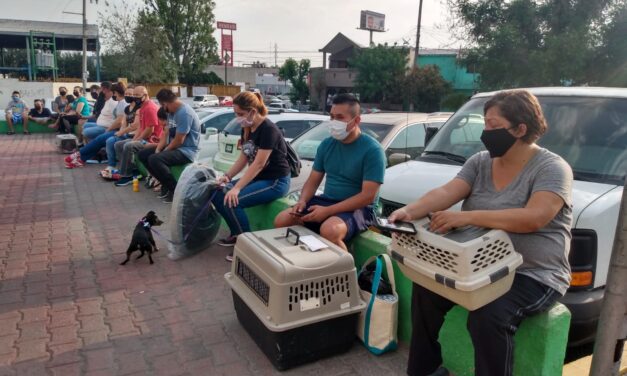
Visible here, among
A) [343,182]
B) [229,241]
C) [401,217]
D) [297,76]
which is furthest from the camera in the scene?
[297,76]

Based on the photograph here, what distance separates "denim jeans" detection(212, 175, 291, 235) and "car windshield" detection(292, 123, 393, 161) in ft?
5.45

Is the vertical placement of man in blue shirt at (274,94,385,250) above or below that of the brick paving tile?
above

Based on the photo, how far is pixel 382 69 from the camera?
1585 inches

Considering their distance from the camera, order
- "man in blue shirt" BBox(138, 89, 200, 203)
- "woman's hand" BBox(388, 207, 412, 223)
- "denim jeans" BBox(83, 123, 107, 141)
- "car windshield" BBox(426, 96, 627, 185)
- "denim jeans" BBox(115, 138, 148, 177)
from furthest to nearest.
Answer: "denim jeans" BBox(83, 123, 107, 141), "denim jeans" BBox(115, 138, 148, 177), "man in blue shirt" BBox(138, 89, 200, 203), "car windshield" BBox(426, 96, 627, 185), "woman's hand" BBox(388, 207, 412, 223)

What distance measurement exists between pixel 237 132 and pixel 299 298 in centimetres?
564

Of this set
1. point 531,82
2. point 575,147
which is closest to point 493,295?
point 575,147

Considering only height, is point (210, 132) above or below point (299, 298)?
above

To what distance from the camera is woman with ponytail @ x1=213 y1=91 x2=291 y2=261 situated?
4797 millimetres

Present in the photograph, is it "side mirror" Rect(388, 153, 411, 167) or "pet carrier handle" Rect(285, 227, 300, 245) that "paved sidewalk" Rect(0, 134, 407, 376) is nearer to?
"pet carrier handle" Rect(285, 227, 300, 245)

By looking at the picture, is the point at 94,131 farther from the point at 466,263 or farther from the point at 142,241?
the point at 466,263

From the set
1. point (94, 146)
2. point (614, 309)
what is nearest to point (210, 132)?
point (94, 146)

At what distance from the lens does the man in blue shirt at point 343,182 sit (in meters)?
3.64

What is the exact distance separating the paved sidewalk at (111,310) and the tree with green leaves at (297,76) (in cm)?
4557

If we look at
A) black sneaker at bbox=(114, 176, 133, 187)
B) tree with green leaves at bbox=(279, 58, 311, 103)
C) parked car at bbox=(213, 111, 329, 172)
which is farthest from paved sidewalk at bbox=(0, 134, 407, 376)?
tree with green leaves at bbox=(279, 58, 311, 103)
